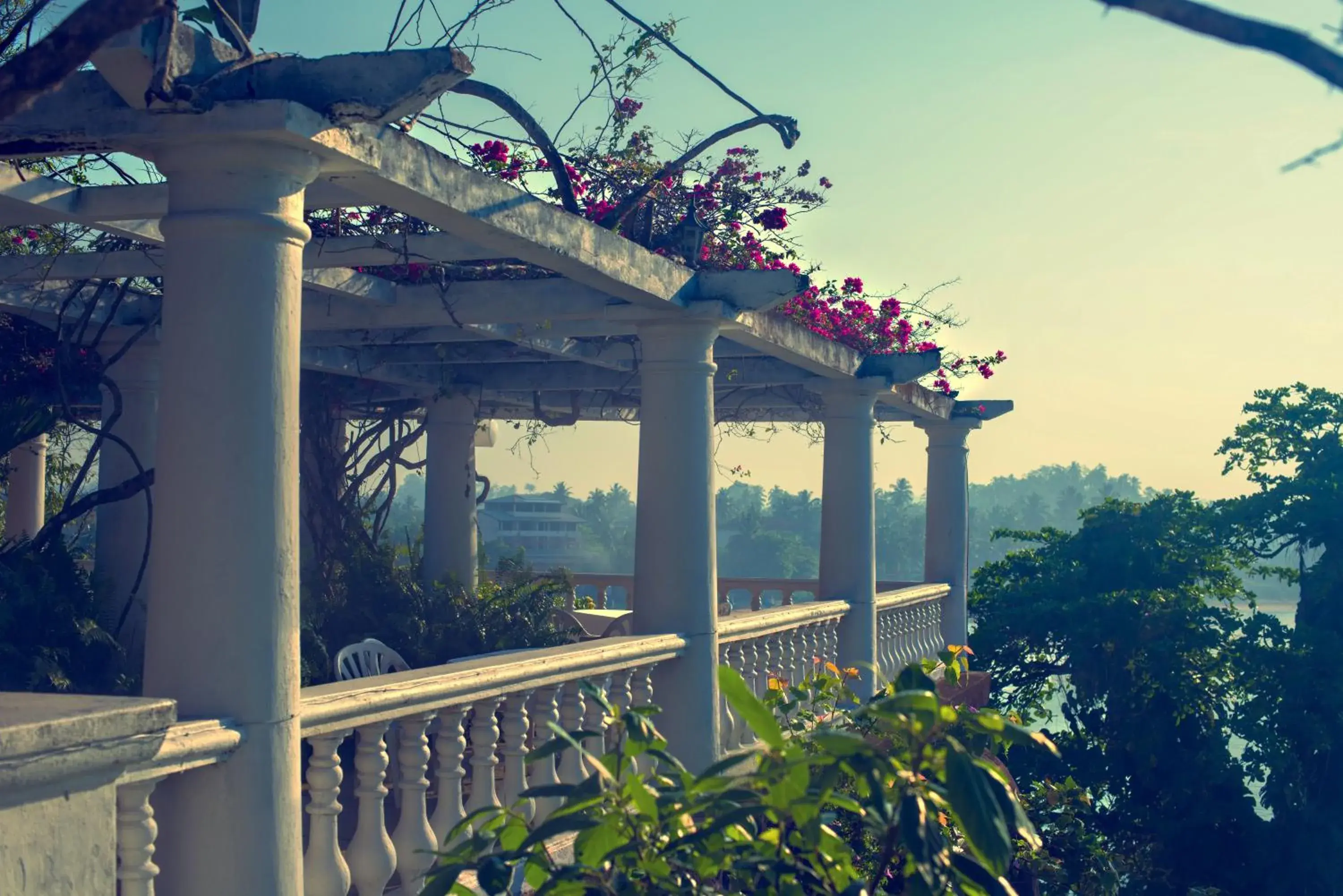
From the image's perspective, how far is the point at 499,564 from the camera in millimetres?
10781

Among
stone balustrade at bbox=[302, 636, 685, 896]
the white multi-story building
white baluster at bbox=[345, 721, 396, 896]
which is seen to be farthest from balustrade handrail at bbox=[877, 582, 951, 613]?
the white multi-story building

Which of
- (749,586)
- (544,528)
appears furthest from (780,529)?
(749,586)

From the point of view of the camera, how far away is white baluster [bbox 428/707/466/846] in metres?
4.36

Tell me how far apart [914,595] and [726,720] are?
3822 mm

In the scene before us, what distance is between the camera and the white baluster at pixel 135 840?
2951mm

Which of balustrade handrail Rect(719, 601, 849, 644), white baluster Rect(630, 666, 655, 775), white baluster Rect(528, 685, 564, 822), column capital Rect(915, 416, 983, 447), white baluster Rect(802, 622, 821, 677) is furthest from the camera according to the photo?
column capital Rect(915, 416, 983, 447)

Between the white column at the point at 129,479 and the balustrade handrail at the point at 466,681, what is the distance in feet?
8.92

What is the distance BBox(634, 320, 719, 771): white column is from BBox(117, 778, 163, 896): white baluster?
123 inches

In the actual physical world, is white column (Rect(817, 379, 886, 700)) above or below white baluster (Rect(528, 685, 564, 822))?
above

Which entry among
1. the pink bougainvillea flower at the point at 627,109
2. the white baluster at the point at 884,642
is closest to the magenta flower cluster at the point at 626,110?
the pink bougainvillea flower at the point at 627,109

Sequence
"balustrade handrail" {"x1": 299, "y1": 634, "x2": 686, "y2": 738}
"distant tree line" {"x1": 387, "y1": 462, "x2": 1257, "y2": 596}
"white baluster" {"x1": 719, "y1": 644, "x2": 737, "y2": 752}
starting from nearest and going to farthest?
"balustrade handrail" {"x1": 299, "y1": 634, "x2": 686, "y2": 738} → "white baluster" {"x1": 719, "y1": 644, "x2": 737, "y2": 752} → "distant tree line" {"x1": 387, "y1": 462, "x2": 1257, "y2": 596}

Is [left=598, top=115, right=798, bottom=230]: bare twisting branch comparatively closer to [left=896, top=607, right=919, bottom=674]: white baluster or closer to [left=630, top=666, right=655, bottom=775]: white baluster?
[left=630, top=666, right=655, bottom=775]: white baluster

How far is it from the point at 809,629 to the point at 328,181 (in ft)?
16.7

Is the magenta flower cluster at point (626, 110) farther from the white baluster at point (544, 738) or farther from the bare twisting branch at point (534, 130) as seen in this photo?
the white baluster at point (544, 738)
